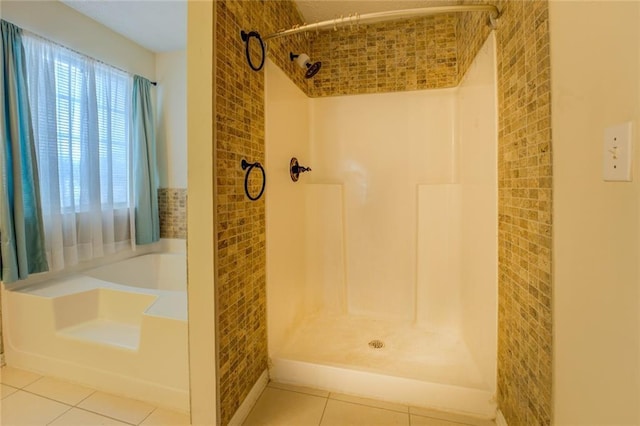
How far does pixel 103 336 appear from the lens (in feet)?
5.70

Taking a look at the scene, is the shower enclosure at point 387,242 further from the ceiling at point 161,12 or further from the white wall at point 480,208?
the ceiling at point 161,12

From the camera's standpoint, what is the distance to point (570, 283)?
0.79 metres

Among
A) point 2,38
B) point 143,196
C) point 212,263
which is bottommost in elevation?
point 212,263

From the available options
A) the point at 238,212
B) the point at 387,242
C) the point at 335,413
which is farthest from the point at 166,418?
the point at 387,242

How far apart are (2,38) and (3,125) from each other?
1.95 feet

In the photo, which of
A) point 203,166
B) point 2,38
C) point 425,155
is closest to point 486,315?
point 425,155

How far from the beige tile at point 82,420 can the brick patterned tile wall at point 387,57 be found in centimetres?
254

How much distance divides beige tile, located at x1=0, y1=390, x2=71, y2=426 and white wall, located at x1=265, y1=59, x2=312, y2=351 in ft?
3.78

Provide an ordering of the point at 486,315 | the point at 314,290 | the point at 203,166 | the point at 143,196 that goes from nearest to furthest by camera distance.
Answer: the point at 203,166 < the point at 486,315 < the point at 314,290 < the point at 143,196

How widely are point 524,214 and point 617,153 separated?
0.49m

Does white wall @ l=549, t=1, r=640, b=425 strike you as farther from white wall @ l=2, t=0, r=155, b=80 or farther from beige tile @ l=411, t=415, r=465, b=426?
white wall @ l=2, t=0, r=155, b=80

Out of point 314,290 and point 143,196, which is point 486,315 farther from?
point 143,196

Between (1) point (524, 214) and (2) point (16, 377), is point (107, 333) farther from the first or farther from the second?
(1) point (524, 214)

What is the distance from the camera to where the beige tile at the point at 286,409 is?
138cm
